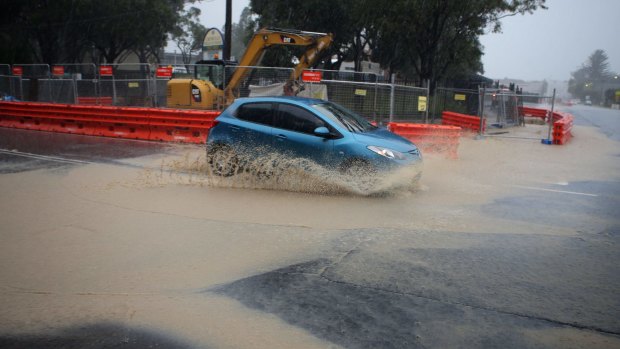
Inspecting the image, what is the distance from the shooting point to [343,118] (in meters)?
8.67

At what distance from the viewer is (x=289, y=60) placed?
118 feet

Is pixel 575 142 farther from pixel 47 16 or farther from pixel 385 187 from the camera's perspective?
pixel 47 16

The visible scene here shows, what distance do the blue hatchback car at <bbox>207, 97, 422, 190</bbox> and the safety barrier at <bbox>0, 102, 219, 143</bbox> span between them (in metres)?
5.14

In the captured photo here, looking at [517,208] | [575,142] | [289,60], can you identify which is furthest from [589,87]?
[517,208]

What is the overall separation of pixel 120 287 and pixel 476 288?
3.19 m

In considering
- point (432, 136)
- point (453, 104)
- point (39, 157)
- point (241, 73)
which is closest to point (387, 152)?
point (432, 136)

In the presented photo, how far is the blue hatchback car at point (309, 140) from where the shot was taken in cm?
792

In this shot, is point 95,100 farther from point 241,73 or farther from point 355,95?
point 355,95

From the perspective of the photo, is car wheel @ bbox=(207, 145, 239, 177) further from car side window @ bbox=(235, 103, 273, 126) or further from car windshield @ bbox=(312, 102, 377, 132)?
car windshield @ bbox=(312, 102, 377, 132)

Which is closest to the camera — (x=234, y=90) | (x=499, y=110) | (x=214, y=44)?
(x=234, y=90)

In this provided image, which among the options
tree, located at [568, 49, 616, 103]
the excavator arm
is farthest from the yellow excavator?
tree, located at [568, 49, 616, 103]

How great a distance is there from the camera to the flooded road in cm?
371

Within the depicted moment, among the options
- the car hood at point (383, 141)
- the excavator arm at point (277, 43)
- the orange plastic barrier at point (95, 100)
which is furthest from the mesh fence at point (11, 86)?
the car hood at point (383, 141)

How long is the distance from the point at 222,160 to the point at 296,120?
65.5 inches
